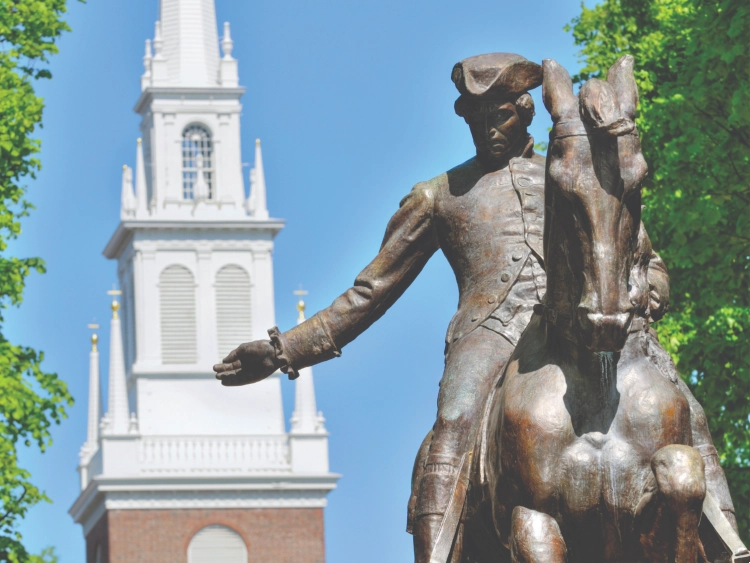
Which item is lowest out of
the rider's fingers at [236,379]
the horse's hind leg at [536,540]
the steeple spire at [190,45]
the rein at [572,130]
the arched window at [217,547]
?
the horse's hind leg at [536,540]

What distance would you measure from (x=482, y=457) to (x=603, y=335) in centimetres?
A: 107

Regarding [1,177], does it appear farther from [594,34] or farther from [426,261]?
[426,261]

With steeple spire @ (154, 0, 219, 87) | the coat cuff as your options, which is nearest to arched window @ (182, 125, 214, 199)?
steeple spire @ (154, 0, 219, 87)

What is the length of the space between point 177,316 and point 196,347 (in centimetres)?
130

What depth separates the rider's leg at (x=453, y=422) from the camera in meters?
10.1

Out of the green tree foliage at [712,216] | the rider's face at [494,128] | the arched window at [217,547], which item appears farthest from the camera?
the arched window at [217,547]

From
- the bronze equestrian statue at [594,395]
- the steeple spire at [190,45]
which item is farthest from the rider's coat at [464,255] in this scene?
the steeple spire at [190,45]

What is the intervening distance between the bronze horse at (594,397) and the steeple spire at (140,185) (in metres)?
77.2

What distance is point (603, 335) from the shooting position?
29.1 ft

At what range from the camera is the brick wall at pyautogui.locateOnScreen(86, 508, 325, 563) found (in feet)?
263

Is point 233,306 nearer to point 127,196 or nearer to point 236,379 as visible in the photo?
point 127,196

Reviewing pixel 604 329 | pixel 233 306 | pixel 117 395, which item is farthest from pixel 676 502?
pixel 233 306

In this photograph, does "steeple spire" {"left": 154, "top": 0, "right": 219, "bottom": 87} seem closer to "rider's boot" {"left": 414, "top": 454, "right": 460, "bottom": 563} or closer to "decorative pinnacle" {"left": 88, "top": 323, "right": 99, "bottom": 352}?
"decorative pinnacle" {"left": 88, "top": 323, "right": 99, "bottom": 352}

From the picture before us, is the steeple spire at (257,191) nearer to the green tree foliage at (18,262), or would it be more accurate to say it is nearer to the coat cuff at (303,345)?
the green tree foliage at (18,262)
